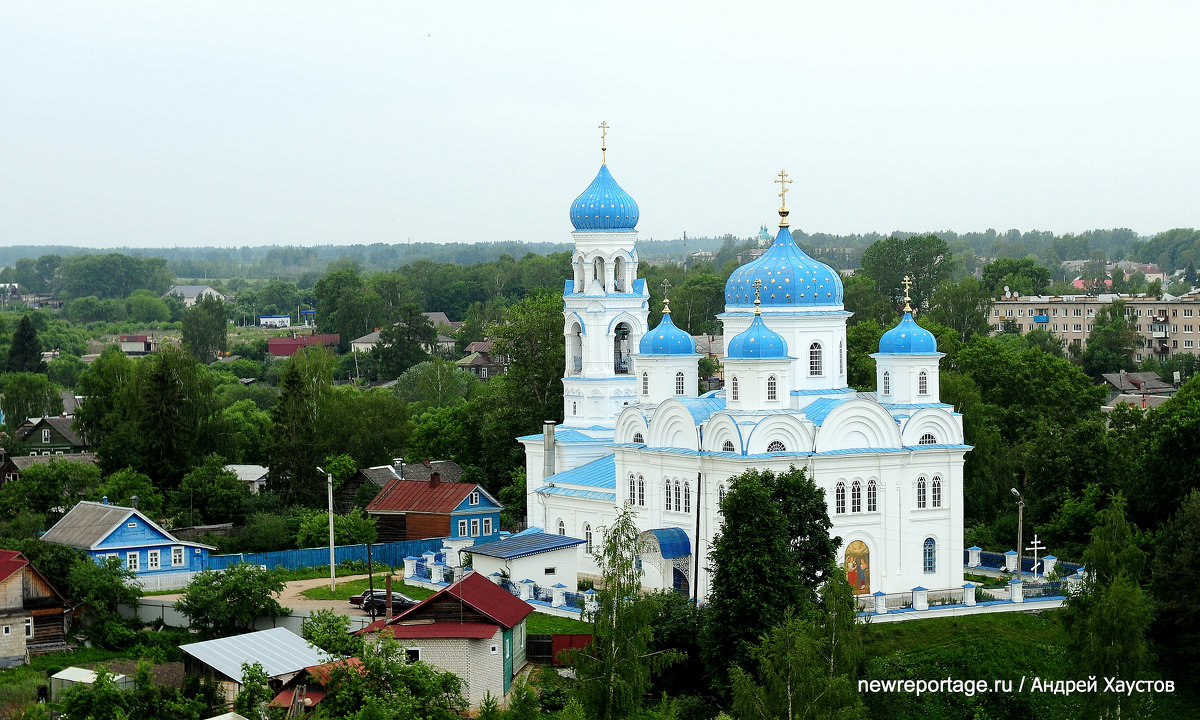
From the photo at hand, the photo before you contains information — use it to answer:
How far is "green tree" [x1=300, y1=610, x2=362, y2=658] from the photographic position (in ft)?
80.2

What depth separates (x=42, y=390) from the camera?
2616 inches

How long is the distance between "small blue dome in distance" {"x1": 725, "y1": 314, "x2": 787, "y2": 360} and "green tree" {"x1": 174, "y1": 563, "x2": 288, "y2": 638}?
10040 millimetres

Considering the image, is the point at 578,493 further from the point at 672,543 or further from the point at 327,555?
the point at 327,555

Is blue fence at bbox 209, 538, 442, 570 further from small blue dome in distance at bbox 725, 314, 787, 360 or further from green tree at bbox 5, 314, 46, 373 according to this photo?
green tree at bbox 5, 314, 46, 373

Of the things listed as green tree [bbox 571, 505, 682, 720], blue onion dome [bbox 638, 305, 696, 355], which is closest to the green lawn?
blue onion dome [bbox 638, 305, 696, 355]

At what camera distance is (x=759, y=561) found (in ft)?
91.0

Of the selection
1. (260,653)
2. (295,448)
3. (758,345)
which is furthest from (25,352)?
(758,345)

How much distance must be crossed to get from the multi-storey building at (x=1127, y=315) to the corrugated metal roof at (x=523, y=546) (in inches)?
1863

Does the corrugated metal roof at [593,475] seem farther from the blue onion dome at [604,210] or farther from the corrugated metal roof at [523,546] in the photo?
the blue onion dome at [604,210]

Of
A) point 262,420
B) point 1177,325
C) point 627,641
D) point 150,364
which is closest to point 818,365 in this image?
point 627,641

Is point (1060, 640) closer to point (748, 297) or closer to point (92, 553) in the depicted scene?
point (748, 297)

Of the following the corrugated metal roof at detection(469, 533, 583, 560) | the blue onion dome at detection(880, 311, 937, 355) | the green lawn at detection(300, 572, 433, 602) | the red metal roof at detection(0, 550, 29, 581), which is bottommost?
the green lawn at detection(300, 572, 433, 602)

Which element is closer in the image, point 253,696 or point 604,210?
point 253,696

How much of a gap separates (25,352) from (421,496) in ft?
149
